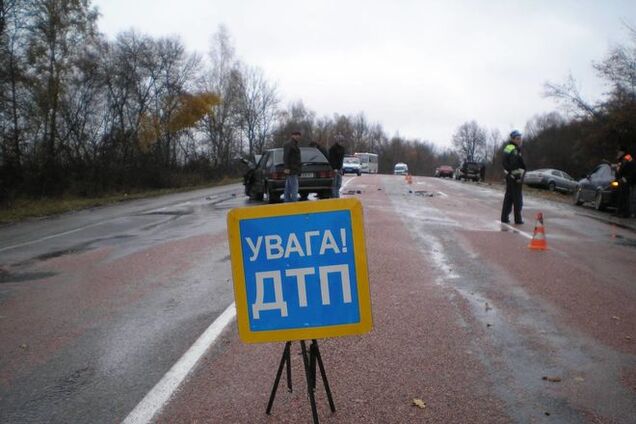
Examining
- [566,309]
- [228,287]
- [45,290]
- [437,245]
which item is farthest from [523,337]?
[45,290]

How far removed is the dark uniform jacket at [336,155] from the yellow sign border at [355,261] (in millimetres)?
12670

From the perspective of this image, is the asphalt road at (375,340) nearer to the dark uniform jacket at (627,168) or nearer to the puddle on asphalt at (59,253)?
the puddle on asphalt at (59,253)

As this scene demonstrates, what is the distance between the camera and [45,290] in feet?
22.6

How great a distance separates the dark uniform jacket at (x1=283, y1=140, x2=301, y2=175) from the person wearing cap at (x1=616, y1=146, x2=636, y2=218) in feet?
29.7

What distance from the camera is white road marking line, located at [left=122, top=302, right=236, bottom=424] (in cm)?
347

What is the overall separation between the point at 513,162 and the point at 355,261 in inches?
384

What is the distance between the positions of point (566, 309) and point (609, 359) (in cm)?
142

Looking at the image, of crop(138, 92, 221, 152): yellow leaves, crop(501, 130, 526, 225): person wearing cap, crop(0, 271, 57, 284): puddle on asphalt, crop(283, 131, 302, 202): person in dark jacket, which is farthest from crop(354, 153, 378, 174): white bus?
crop(0, 271, 57, 284): puddle on asphalt

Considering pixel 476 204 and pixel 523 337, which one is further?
pixel 476 204

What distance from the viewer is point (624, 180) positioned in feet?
51.2

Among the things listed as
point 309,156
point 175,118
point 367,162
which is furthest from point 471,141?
point 309,156

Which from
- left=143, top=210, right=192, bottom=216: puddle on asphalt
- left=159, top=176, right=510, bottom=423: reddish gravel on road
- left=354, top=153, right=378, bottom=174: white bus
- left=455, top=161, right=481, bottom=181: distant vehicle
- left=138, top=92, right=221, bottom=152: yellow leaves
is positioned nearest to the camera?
left=159, top=176, right=510, bottom=423: reddish gravel on road

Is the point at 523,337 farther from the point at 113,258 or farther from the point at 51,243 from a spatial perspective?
the point at 51,243

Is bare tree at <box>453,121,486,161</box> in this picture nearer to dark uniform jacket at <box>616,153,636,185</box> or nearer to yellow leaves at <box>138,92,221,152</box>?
yellow leaves at <box>138,92,221,152</box>
